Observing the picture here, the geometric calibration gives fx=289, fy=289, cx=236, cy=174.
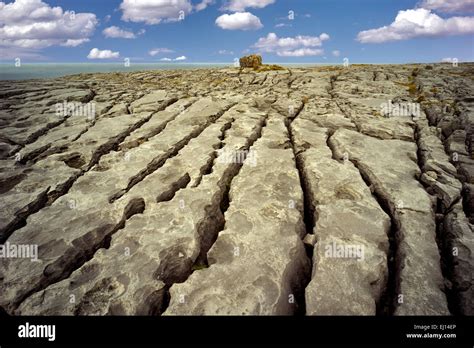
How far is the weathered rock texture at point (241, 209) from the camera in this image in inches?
292

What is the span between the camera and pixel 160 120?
767 inches

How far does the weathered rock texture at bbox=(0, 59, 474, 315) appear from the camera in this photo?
7.41 m

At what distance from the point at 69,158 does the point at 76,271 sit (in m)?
8.33

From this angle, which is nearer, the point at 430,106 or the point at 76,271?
the point at 76,271

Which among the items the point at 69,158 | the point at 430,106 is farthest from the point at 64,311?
the point at 430,106

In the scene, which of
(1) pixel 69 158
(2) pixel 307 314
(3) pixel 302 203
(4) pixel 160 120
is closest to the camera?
(2) pixel 307 314
